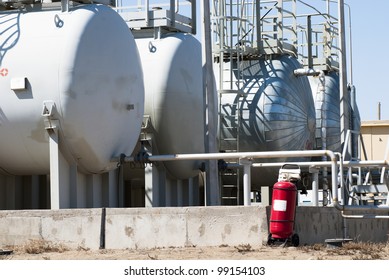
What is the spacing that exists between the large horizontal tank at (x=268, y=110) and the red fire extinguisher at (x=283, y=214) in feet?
21.6

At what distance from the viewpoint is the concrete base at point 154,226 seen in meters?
12.7

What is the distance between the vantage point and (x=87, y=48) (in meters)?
14.2

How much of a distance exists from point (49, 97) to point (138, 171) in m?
3.29

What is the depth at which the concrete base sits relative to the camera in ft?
41.6

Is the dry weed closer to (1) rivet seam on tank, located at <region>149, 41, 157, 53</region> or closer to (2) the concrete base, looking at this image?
(2) the concrete base

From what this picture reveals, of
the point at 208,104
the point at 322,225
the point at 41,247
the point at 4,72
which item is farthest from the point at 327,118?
the point at 41,247

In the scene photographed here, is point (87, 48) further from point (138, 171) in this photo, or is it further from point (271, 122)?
point (271, 122)

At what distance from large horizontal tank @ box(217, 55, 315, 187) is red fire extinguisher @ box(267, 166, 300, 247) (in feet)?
21.6

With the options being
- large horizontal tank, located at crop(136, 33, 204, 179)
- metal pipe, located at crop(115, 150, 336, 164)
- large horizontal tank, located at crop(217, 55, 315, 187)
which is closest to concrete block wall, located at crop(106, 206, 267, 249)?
metal pipe, located at crop(115, 150, 336, 164)

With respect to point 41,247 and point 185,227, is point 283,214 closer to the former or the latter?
point 185,227

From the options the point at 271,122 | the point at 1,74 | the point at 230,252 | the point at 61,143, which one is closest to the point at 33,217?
the point at 61,143

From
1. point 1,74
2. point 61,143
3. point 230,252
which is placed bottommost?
point 230,252

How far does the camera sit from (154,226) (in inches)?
519

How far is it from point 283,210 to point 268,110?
7141mm
